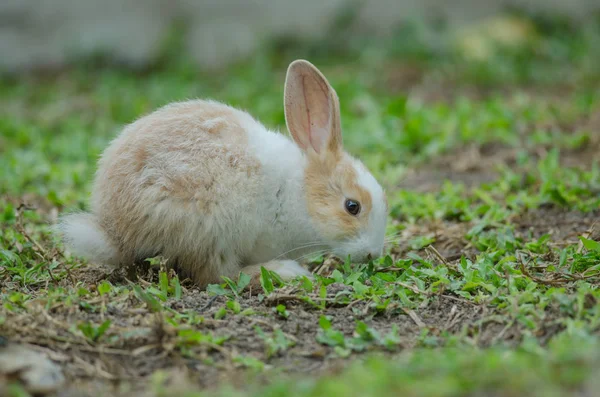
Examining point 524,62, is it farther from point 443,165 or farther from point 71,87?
point 71,87

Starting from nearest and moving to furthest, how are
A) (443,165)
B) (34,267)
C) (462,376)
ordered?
(462,376)
(34,267)
(443,165)

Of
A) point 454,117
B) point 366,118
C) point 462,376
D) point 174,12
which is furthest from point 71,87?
point 462,376

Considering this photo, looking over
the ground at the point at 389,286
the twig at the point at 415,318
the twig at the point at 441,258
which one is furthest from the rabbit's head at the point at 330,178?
the twig at the point at 415,318

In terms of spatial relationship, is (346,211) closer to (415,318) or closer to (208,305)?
(415,318)

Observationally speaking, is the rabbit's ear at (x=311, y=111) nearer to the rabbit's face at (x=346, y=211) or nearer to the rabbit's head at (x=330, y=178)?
the rabbit's head at (x=330, y=178)

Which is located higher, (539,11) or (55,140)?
(539,11)
